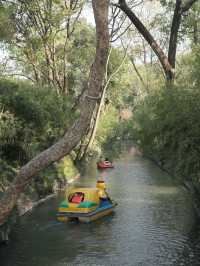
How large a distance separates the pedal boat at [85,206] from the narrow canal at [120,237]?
1.31ft

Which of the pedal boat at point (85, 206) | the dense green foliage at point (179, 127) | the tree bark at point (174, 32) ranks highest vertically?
the tree bark at point (174, 32)

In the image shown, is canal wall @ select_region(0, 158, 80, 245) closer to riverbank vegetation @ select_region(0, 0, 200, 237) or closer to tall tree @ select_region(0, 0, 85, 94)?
riverbank vegetation @ select_region(0, 0, 200, 237)

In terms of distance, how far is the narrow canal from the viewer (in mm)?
16984

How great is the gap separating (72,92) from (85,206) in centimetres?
2986

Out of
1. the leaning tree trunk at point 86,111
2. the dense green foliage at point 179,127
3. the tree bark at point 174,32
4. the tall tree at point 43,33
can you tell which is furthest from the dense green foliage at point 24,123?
the leaning tree trunk at point 86,111

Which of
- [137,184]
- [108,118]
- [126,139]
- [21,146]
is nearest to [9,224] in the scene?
[21,146]

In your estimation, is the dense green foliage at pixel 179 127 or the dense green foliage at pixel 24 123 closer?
the dense green foliage at pixel 179 127

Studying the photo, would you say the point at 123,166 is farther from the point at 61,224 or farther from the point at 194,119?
the point at 194,119

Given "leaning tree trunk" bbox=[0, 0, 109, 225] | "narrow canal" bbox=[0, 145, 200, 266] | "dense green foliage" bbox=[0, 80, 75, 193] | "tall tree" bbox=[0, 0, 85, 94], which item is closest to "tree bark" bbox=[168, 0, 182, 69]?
"narrow canal" bbox=[0, 145, 200, 266]

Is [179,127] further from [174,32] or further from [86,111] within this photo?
[86,111]

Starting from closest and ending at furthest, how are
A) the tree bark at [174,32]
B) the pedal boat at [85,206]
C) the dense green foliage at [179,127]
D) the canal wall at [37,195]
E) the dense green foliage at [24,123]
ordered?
the canal wall at [37,195], the dense green foliage at [179,127], the tree bark at [174,32], the pedal boat at [85,206], the dense green foliage at [24,123]

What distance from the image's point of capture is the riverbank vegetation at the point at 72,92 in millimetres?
12430

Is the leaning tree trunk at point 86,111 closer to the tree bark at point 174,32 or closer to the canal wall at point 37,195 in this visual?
the canal wall at point 37,195

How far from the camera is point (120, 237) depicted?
19.9m
